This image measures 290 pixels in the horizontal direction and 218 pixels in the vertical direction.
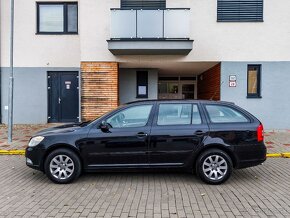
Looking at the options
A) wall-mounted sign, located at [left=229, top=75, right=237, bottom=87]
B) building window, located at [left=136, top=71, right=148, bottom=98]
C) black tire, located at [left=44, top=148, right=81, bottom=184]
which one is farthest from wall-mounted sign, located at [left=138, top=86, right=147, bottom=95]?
black tire, located at [left=44, top=148, right=81, bottom=184]

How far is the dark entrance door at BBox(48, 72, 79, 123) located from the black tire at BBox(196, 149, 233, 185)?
9.14m

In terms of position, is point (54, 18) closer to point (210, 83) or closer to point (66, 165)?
point (210, 83)

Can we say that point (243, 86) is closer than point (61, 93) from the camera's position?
Yes

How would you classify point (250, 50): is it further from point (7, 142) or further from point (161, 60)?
point (7, 142)

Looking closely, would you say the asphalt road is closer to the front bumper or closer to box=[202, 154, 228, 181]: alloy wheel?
box=[202, 154, 228, 181]: alloy wheel

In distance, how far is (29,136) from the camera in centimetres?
1062

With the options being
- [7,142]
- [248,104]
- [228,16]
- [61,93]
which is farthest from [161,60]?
[7,142]

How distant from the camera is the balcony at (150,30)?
10898 millimetres

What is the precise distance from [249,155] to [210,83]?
8378 mm

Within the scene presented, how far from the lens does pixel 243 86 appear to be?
11977 millimetres

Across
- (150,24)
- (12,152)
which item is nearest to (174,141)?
(12,152)

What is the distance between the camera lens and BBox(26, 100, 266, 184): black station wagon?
557 centimetres

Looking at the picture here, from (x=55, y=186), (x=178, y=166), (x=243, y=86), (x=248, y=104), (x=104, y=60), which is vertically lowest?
(x=55, y=186)

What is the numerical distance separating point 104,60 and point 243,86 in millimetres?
5933
